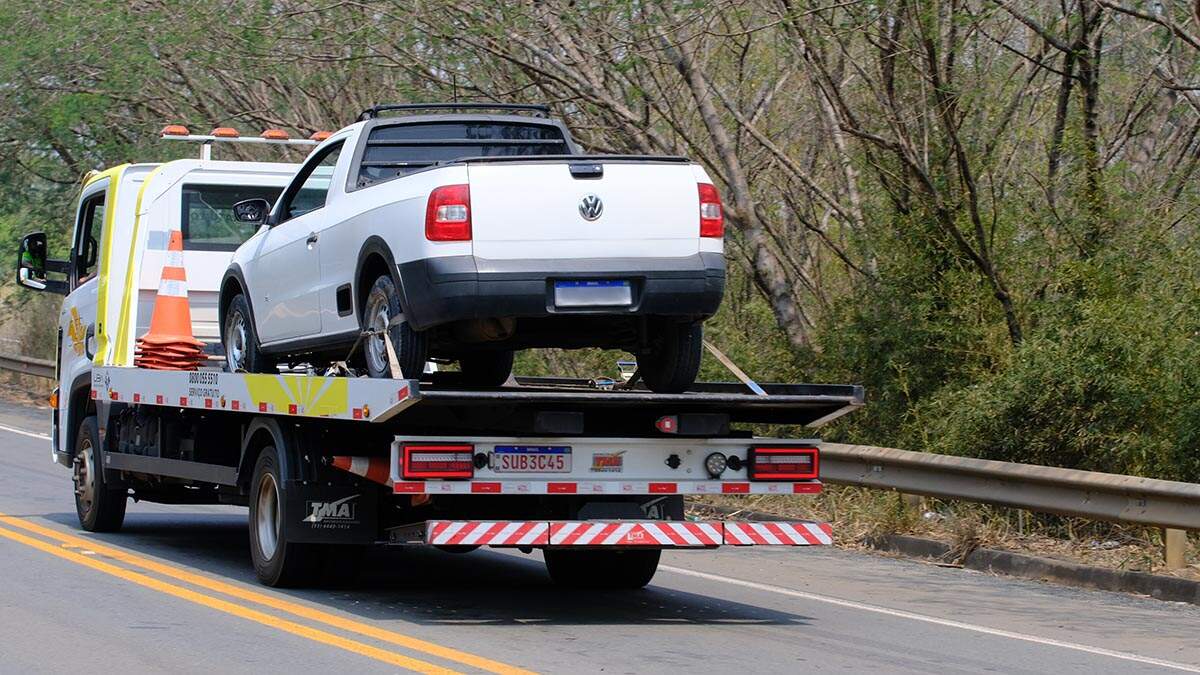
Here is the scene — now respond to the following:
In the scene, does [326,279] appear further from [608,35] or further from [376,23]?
[376,23]

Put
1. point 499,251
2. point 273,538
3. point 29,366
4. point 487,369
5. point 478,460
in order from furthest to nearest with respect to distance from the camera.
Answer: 1. point 29,366
2. point 487,369
3. point 273,538
4. point 499,251
5. point 478,460

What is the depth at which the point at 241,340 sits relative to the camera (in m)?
11.6

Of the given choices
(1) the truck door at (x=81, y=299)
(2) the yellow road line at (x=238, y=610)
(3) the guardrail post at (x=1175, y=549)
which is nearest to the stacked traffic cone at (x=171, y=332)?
(1) the truck door at (x=81, y=299)

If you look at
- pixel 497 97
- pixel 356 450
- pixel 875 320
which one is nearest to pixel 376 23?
pixel 497 97

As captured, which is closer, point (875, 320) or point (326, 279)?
point (326, 279)

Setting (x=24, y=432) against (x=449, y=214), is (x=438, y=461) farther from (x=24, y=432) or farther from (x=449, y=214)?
(x=24, y=432)

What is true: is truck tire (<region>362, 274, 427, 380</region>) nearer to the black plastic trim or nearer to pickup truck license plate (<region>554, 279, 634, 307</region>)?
pickup truck license plate (<region>554, 279, 634, 307</region>)

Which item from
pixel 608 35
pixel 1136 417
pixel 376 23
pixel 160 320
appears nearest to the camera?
pixel 160 320

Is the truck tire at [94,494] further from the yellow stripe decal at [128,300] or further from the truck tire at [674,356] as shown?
the truck tire at [674,356]

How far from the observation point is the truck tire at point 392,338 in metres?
9.09

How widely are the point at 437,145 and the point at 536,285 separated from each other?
6.16 ft

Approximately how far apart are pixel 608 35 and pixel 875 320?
3.98m

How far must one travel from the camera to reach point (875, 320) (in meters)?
15.5

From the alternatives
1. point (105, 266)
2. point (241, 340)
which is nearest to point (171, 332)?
point (241, 340)
